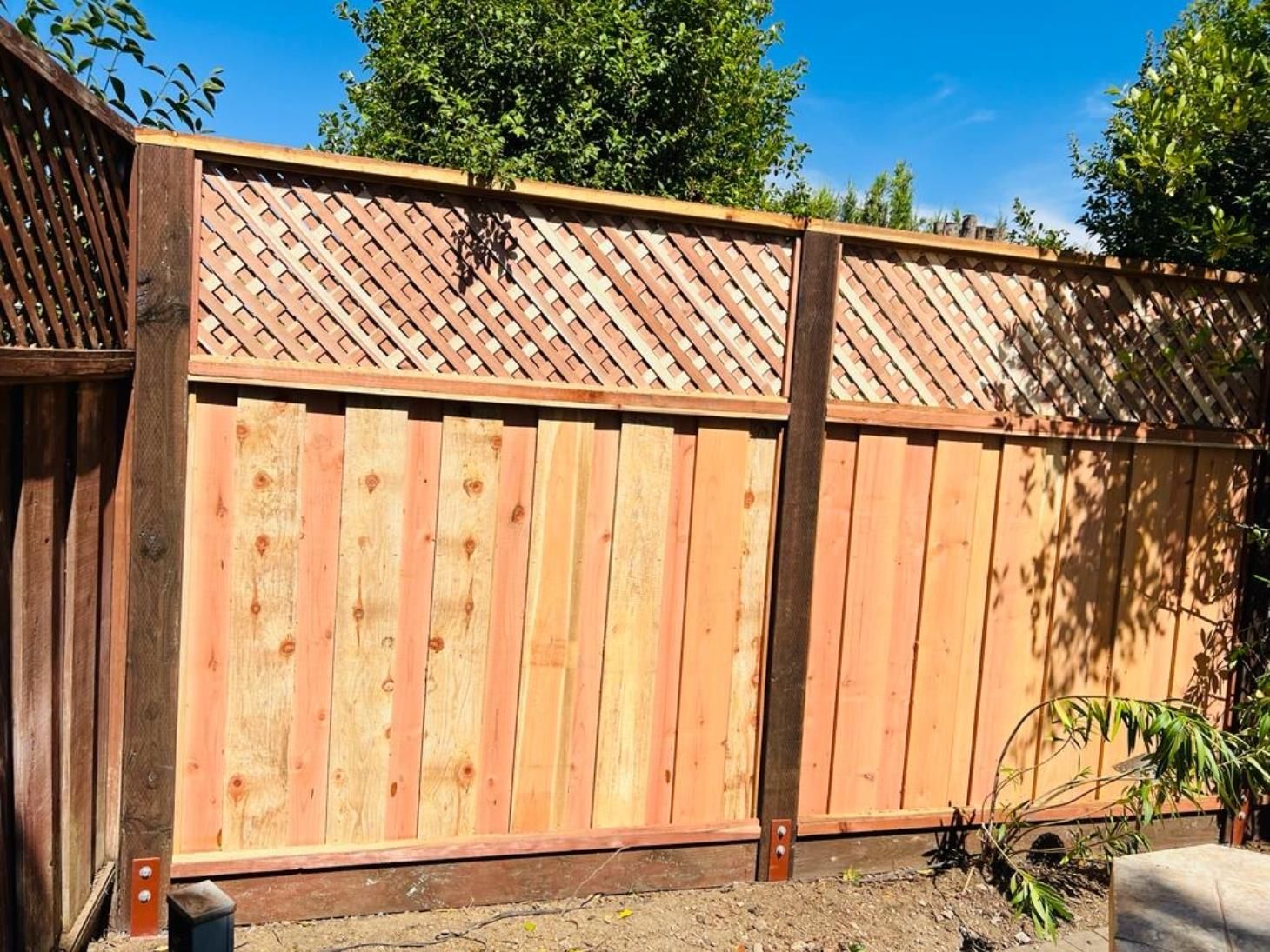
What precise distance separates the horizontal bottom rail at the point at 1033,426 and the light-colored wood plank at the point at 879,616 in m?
0.07

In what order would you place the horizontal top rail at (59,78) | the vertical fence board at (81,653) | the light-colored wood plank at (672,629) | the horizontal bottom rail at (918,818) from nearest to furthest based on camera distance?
1. the horizontal top rail at (59,78)
2. the vertical fence board at (81,653)
3. the light-colored wood plank at (672,629)
4. the horizontal bottom rail at (918,818)

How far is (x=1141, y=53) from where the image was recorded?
5945mm

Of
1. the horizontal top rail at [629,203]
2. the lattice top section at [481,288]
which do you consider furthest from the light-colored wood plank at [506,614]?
the horizontal top rail at [629,203]

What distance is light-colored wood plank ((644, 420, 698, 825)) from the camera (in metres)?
3.25

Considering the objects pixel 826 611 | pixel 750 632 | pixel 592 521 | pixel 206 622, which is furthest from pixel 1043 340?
pixel 206 622

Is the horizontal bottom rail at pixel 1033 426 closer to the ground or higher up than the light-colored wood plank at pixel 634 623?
higher up

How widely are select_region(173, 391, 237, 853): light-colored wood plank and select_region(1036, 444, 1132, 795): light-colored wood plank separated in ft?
9.67

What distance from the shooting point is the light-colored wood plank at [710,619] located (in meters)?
3.29

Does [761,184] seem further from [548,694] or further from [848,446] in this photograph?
[548,694]

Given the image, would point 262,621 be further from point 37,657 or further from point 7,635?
point 7,635

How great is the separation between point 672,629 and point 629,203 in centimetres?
143

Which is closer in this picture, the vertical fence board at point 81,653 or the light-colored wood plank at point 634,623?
the vertical fence board at point 81,653

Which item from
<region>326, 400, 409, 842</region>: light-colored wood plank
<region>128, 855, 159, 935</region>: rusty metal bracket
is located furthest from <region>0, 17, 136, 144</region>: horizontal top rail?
<region>128, 855, 159, 935</region>: rusty metal bracket

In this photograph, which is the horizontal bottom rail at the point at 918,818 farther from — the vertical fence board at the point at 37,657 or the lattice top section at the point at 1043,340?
the vertical fence board at the point at 37,657
